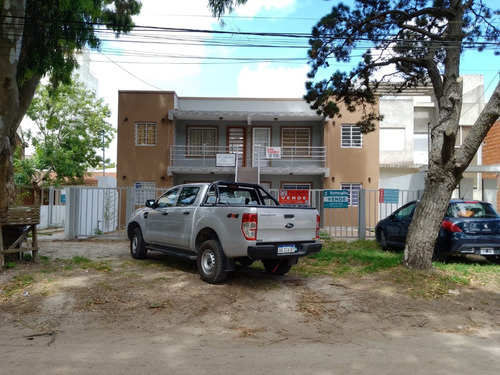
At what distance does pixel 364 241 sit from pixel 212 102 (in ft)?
38.8

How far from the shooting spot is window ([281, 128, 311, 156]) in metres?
21.4

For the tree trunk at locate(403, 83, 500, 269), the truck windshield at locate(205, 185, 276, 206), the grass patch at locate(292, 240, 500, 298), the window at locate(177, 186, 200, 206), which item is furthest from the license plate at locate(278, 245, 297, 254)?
the tree trunk at locate(403, 83, 500, 269)

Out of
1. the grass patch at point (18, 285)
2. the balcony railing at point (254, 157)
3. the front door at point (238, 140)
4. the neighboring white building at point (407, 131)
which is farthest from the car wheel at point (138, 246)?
the neighboring white building at point (407, 131)

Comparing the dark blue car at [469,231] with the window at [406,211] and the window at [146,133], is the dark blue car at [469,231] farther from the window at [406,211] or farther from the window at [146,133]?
the window at [146,133]

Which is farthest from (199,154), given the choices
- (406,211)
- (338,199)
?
(406,211)

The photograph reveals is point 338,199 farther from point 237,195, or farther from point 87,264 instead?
point 87,264

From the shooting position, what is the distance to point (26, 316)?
18.5ft

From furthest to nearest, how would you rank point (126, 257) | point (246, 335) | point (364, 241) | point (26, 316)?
point (364, 241) < point (126, 257) < point (26, 316) < point (246, 335)

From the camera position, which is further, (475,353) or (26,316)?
(26,316)

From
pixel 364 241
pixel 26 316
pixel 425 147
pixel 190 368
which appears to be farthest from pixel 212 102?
pixel 190 368

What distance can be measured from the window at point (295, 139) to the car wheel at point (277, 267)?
544 inches

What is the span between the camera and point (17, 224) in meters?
7.76

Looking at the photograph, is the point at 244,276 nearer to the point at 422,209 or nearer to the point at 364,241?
the point at 422,209

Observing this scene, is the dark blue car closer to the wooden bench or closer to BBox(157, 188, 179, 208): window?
BBox(157, 188, 179, 208): window
